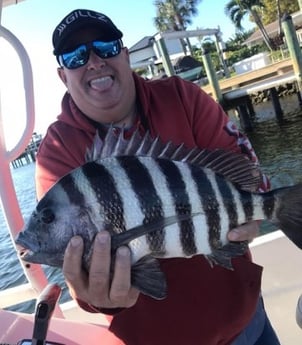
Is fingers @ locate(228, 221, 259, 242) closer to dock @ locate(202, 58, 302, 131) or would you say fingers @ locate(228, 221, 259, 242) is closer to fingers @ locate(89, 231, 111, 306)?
fingers @ locate(89, 231, 111, 306)

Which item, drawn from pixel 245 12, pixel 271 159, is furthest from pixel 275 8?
pixel 271 159

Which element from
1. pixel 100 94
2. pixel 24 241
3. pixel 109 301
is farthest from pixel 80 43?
pixel 109 301

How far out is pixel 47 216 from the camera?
1452 mm

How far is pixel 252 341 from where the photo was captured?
2.03 m

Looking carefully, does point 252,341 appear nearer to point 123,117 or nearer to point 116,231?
point 116,231

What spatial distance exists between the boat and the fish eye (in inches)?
17.6

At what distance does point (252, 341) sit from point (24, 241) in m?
1.16

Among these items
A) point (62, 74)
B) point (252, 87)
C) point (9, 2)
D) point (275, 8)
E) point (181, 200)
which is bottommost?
point (252, 87)

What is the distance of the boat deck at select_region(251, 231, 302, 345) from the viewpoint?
314cm

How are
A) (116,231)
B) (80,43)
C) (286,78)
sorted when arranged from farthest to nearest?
1. (286,78)
2. (80,43)
3. (116,231)

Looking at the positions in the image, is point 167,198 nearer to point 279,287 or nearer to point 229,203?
point 229,203

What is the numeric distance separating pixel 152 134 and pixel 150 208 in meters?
0.63

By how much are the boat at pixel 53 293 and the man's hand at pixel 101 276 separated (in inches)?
9.8

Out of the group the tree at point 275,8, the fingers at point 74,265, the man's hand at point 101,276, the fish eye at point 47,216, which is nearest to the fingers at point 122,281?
the man's hand at point 101,276
